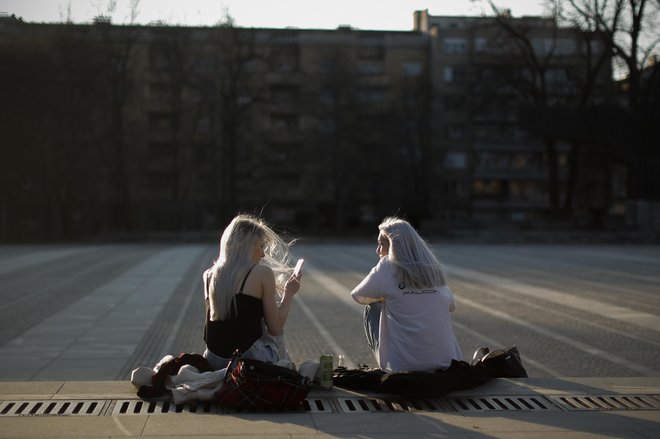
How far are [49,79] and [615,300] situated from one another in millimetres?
35308

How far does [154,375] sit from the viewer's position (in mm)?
6484

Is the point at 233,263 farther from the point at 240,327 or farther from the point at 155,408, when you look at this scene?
the point at 155,408

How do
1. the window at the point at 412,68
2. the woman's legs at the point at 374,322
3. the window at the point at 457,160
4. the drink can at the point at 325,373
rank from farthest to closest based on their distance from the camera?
the window at the point at 457,160 < the window at the point at 412,68 < the woman's legs at the point at 374,322 < the drink can at the point at 325,373

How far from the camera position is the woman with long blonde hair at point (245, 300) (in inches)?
251

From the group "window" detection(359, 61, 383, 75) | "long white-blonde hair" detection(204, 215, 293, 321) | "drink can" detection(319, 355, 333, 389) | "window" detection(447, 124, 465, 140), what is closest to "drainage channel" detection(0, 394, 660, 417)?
"drink can" detection(319, 355, 333, 389)

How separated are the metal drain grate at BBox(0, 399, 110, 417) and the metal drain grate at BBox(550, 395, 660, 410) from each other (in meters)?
3.45

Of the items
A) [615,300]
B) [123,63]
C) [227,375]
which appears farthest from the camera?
[123,63]

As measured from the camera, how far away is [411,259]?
6.63 m

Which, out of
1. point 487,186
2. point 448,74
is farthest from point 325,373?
point 487,186

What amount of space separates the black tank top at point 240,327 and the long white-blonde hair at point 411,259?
113cm

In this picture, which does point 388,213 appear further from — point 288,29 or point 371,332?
point 371,332

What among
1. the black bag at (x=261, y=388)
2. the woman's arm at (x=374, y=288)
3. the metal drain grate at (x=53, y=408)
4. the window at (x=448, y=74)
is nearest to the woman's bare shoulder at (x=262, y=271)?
the black bag at (x=261, y=388)

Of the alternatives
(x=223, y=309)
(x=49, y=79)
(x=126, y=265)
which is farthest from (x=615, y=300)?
(x=49, y=79)

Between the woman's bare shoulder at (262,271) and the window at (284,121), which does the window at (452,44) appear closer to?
the window at (284,121)
